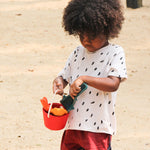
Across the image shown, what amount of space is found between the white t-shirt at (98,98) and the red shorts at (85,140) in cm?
4

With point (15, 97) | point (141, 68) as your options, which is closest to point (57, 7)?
point (141, 68)

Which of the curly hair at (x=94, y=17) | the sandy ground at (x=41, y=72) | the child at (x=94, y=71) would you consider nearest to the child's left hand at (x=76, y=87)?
the child at (x=94, y=71)

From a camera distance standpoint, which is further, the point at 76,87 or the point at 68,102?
the point at 68,102

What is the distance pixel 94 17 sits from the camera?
2332 millimetres

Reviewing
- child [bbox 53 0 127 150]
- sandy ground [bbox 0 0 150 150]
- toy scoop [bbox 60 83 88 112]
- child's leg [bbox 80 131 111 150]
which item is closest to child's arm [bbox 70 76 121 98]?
child [bbox 53 0 127 150]

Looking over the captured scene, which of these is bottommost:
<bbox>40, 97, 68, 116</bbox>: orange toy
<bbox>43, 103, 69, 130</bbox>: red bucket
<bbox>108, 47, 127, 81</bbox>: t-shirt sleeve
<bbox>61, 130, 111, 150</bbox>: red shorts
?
<bbox>61, 130, 111, 150</bbox>: red shorts

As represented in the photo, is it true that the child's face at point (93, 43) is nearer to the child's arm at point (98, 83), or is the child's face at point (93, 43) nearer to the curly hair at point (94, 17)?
the curly hair at point (94, 17)

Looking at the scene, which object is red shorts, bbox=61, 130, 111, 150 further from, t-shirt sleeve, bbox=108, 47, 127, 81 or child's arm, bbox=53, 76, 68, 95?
t-shirt sleeve, bbox=108, 47, 127, 81

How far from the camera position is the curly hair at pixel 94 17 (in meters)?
2.35

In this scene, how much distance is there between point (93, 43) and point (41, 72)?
3.89 m

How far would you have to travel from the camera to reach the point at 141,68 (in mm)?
6602

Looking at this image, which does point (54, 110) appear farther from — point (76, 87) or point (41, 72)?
point (41, 72)

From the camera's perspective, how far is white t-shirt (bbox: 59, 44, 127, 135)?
2469mm

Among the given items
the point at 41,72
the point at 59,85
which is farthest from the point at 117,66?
the point at 41,72
